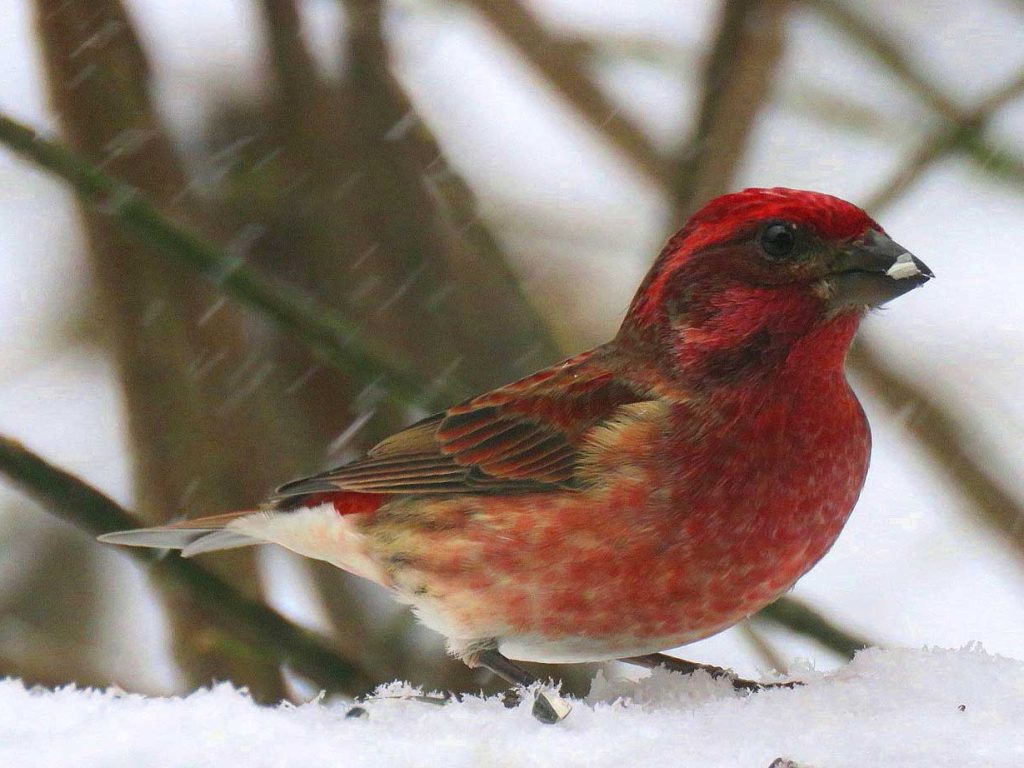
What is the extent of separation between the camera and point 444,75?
254 inches

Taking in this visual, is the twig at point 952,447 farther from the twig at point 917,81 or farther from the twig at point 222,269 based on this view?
the twig at point 222,269

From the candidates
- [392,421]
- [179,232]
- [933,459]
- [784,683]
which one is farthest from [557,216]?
[784,683]

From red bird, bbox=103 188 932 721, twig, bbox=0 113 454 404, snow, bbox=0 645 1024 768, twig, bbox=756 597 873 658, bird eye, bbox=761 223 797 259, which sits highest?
twig, bbox=0 113 454 404

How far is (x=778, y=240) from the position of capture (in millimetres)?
3402

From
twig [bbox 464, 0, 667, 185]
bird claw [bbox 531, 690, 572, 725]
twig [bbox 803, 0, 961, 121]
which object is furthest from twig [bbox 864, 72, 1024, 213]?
bird claw [bbox 531, 690, 572, 725]

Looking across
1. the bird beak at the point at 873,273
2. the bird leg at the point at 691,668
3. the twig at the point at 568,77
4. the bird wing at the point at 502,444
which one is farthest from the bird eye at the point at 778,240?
the twig at the point at 568,77

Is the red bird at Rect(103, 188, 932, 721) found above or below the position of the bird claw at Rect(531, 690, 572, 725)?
above

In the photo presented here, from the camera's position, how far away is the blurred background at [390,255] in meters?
4.95

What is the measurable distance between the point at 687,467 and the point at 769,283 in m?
0.49

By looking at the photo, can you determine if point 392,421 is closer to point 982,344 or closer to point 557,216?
point 557,216

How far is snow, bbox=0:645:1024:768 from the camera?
8.10 ft

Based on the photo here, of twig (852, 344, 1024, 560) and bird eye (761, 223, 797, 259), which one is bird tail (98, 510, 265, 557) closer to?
bird eye (761, 223, 797, 259)

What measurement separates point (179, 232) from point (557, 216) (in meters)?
2.26

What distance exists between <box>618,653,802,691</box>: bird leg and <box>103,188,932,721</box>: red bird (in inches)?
6.3
